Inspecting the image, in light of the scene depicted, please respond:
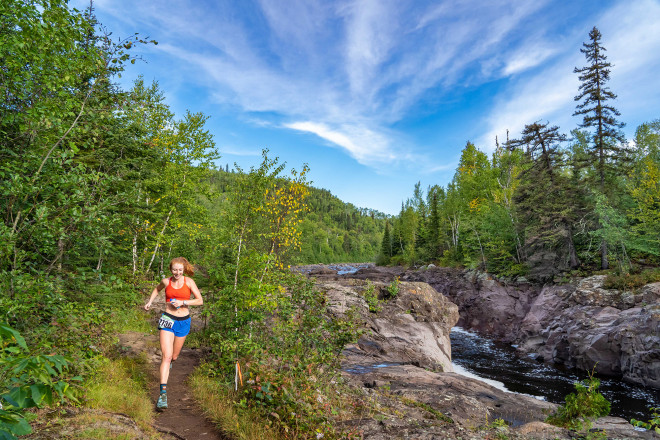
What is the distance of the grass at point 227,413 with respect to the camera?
4160 millimetres

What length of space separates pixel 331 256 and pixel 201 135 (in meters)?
111

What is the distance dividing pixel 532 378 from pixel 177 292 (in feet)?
52.6

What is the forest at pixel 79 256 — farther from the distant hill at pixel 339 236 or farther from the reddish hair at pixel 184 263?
the distant hill at pixel 339 236

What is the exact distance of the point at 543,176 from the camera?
2478 cm

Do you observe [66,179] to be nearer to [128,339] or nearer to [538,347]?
[128,339]

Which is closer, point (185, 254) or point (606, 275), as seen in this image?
point (185, 254)

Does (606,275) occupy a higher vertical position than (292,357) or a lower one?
higher

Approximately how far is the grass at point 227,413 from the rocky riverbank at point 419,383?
5.50 ft

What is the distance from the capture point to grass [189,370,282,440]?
4160 millimetres

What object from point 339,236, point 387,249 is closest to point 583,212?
point 387,249

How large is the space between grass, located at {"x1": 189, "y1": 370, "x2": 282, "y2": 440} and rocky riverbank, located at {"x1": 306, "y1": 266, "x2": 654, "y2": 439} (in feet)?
5.50

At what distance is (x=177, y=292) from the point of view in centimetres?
543

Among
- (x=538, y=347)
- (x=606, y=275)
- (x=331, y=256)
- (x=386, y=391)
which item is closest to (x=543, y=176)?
(x=606, y=275)

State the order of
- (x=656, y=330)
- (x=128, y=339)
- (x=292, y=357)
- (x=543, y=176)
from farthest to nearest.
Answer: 1. (x=543, y=176)
2. (x=656, y=330)
3. (x=128, y=339)
4. (x=292, y=357)
